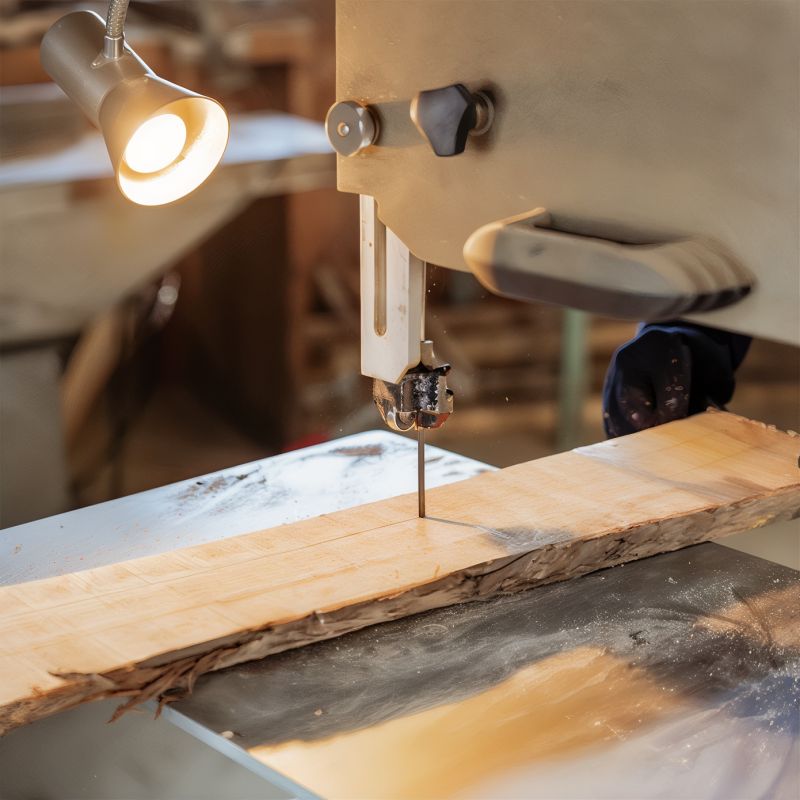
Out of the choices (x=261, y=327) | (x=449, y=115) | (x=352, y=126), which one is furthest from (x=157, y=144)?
(x=261, y=327)

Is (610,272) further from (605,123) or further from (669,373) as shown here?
(669,373)

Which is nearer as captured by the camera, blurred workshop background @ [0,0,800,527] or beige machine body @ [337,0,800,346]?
beige machine body @ [337,0,800,346]

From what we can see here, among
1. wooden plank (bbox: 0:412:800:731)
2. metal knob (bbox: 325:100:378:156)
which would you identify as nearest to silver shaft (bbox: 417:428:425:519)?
wooden plank (bbox: 0:412:800:731)

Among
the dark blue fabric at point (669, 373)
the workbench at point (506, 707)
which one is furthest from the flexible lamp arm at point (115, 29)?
the dark blue fabric at point (669, 373)

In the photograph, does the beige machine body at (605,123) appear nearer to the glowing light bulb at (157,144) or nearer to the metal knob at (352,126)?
the metal knob at (352,126)

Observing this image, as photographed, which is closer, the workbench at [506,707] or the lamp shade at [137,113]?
the workbench at [506,707]

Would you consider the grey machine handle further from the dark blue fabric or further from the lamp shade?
the dark blue fabric

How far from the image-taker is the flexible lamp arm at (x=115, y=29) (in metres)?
1.14

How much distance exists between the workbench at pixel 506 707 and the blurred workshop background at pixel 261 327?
1.85 metres

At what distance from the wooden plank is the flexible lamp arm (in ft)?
1.77

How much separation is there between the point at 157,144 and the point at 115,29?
123mm

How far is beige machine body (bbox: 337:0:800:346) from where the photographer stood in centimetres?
88

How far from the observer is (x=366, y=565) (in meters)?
1.29

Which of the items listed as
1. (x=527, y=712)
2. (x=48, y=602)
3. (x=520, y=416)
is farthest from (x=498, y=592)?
(x=520, y=416)
